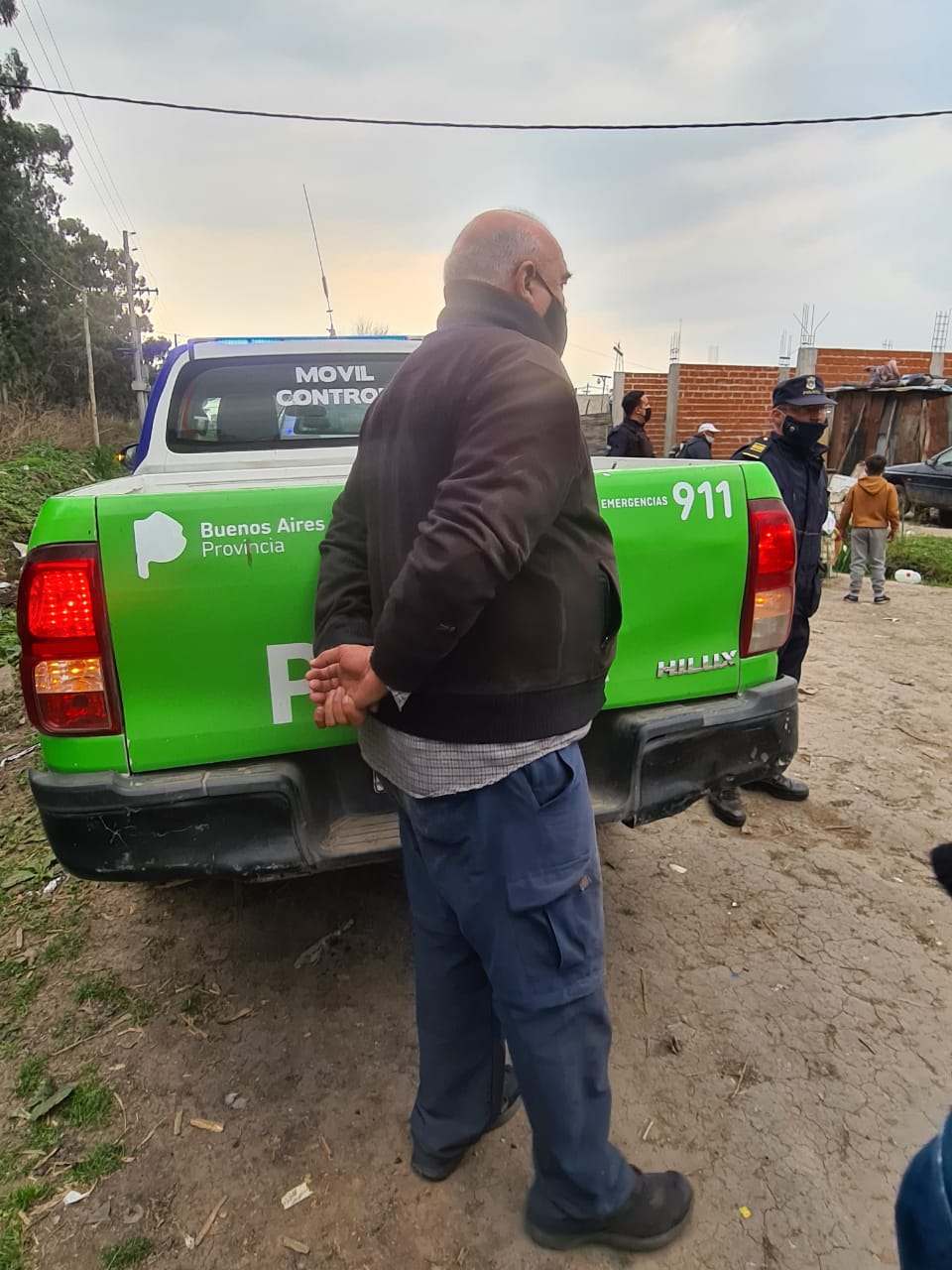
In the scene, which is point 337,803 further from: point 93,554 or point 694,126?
point 694,126

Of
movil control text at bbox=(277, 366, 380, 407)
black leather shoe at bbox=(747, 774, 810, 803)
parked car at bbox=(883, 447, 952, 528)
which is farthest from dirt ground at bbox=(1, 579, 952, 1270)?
parked car at bbox=(883, 447, 952, 528)

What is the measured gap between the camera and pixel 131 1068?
222cm

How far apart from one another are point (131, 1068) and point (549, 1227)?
4.04 ft

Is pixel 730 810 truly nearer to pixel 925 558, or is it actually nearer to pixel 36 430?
pixel 925 558

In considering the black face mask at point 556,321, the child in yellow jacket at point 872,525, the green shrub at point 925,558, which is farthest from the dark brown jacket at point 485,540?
the green shrub at point 925,558

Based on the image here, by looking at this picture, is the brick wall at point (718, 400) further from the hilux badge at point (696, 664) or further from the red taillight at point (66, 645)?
the red taillight at point (66, 645)

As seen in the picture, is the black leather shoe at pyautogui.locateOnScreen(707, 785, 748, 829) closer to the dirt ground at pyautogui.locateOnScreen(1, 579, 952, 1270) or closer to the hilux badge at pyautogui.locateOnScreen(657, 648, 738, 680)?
the dirt ground at pyautogui.locateOnScreen(1, 579, 952, 1270)

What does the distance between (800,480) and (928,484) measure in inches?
463

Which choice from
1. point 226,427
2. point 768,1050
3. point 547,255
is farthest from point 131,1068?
point 226,427

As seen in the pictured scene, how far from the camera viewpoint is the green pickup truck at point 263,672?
6.00 feet

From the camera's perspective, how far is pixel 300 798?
2002 mm

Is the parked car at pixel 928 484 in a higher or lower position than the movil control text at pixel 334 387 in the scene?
lower

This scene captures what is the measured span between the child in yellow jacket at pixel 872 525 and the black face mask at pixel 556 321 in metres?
7.52

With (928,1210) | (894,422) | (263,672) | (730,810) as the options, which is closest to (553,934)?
(928,1210)
